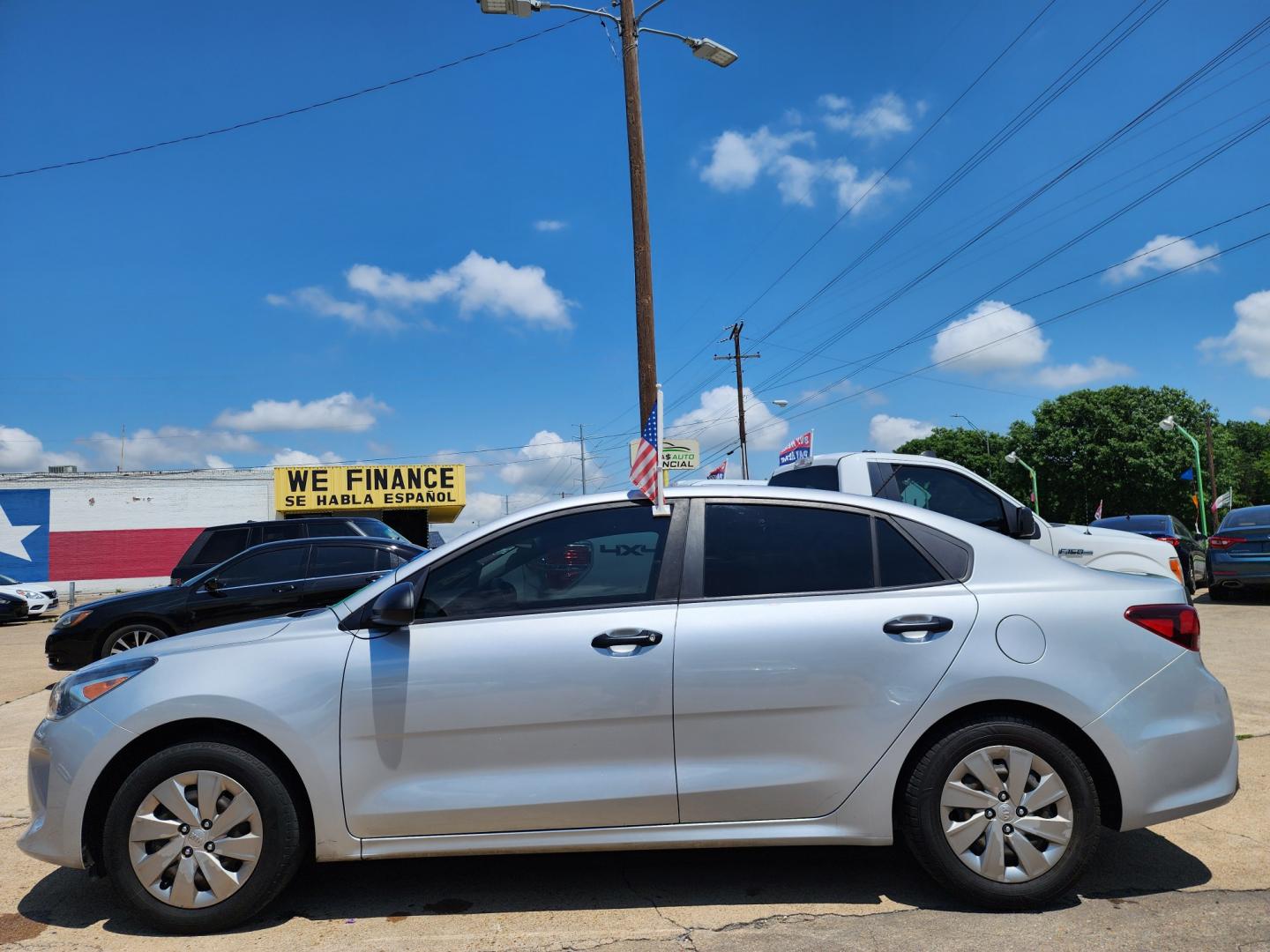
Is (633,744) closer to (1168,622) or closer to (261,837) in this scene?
(261,837)

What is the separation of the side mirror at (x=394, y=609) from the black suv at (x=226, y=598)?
5994mm

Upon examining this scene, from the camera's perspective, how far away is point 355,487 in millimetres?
36406

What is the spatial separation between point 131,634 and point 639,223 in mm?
7728

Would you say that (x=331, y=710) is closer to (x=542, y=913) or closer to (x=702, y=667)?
(x=542, y=913)

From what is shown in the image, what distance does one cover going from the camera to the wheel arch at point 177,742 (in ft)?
11.2

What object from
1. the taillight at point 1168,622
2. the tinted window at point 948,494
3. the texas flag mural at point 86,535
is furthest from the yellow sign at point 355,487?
the taillight at point 1168,622

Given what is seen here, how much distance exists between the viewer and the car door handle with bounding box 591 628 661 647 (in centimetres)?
339

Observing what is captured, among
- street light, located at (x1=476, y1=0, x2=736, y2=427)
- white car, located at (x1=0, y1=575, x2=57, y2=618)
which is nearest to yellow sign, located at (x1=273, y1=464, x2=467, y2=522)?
white car, located at (x1=0, y1=575, x2=57, y2=618)

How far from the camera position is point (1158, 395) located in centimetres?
5634

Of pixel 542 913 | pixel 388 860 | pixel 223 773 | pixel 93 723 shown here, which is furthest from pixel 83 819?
pixel 542 913

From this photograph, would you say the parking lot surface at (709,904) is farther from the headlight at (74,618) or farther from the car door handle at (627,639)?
the headlight at (74,618)

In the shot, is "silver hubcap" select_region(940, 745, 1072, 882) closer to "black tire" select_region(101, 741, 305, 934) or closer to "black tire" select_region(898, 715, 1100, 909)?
"black tire" select_region(898, 715, 1100, 909)

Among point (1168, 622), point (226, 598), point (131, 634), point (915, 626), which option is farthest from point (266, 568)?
point (1168, 622)

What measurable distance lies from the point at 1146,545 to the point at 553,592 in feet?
20.1
